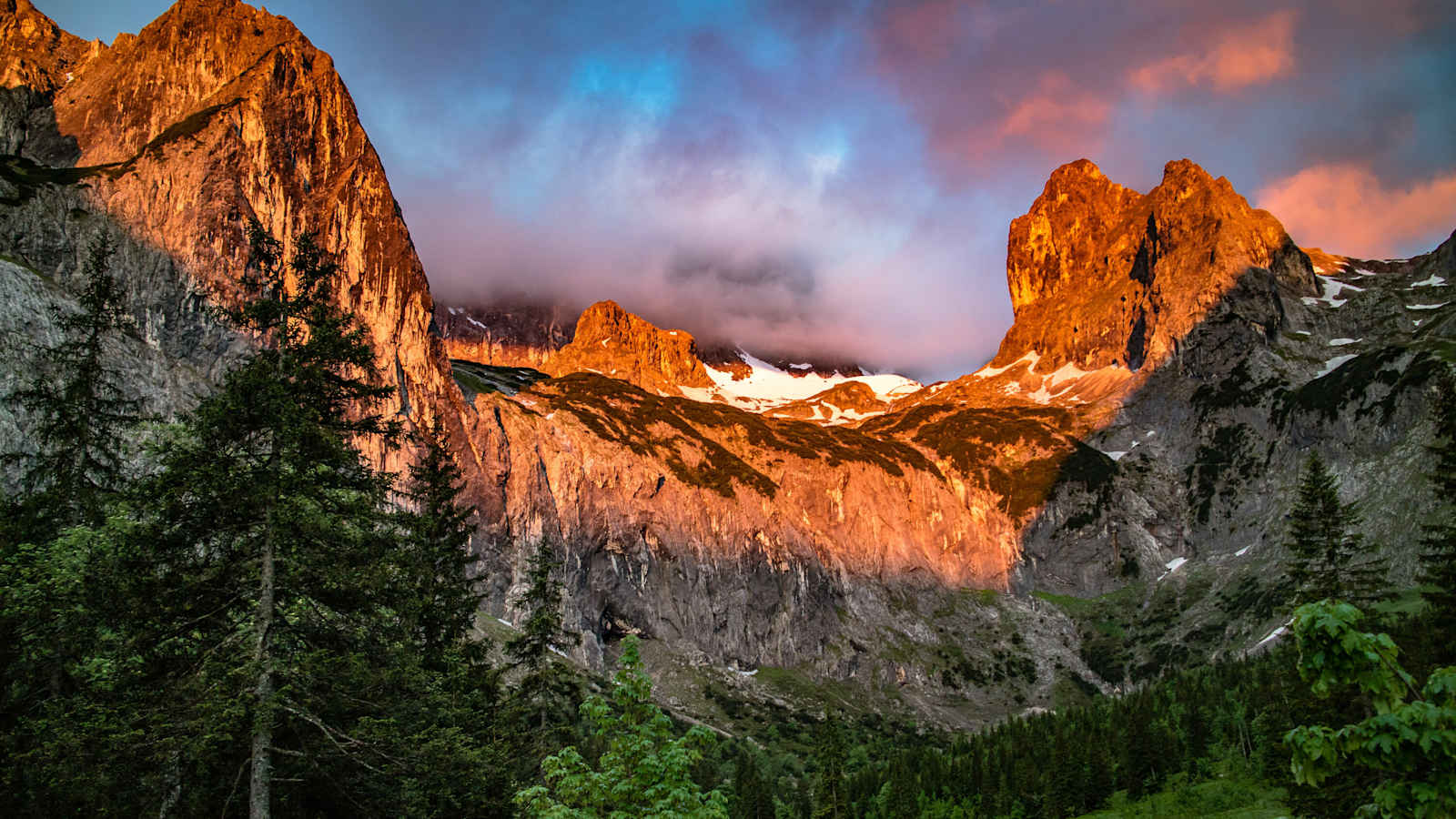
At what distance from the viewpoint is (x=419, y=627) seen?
30578 mm

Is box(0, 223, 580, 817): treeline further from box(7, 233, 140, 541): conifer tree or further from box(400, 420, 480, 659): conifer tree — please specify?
box(400, 420, 480, 659): conifer tree

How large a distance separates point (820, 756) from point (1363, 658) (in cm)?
7470

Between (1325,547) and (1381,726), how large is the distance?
3399 centimetres

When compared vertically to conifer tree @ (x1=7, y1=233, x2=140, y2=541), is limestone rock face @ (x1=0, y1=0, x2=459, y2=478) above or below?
above

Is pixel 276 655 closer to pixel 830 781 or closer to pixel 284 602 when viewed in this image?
pixel 284 602

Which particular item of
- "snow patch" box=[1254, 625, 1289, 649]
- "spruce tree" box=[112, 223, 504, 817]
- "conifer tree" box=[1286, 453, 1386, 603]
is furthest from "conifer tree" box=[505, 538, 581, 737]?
"snow patch" box=[1254, 625, 1289, 649]

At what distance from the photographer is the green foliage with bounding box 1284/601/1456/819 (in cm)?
712

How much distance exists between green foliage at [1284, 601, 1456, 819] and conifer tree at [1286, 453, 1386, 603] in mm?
30452

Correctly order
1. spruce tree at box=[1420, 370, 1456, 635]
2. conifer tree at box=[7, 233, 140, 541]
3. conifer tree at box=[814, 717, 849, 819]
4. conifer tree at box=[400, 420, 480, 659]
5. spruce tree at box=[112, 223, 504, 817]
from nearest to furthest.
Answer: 1. spruce tree at box=[112, 223, 504, 817]
2. conifer tree at box=[7, 233, 140, 541]
3. spruce tree at box=[1420, 370, 1456, 635]
4. conifer tree at box=[400, 420, 480, 659]
5. conifer tree at box=[814, 717, 849, 819]

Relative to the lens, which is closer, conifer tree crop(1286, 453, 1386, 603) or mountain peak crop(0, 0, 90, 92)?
conifer tree crop(1286, 453, 1386, 603)

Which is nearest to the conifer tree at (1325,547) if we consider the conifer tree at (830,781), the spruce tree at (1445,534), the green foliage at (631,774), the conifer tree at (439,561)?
the spruce tree at (1445,534)

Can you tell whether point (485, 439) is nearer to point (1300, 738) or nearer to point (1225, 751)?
point (1225, 751)

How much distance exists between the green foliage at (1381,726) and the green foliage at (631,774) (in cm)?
935

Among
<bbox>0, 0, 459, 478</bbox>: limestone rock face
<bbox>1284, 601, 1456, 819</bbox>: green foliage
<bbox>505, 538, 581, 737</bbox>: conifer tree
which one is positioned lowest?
<bbox>505, 538, 581, 737</bbox>: conifer tree
